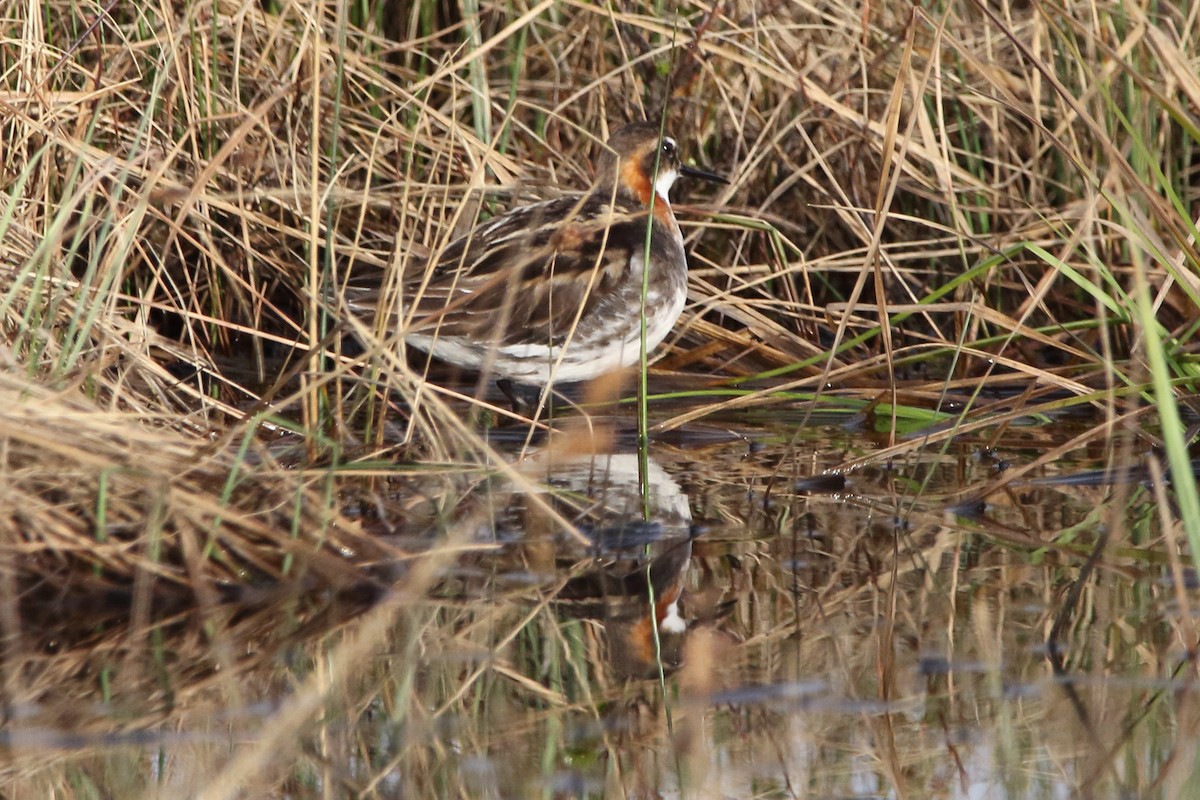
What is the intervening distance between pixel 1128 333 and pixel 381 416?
2691 mm

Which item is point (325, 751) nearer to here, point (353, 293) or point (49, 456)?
point (49, 456)

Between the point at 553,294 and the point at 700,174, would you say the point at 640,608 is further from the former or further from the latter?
the point at 700,174

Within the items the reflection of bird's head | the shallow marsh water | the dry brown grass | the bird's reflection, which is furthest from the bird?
the reflection of bird's head

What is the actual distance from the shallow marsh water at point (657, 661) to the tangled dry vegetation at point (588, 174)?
1.48 ft

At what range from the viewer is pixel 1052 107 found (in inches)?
243

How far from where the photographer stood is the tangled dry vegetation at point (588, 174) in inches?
180

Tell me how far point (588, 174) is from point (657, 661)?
3515 mm

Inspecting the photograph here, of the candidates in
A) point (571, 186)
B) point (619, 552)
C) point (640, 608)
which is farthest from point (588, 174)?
point (640, 608)

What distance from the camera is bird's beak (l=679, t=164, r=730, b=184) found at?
244 inches

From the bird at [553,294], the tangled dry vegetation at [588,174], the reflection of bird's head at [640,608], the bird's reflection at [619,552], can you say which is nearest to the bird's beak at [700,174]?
the tangled dry vegetation at [588,174]

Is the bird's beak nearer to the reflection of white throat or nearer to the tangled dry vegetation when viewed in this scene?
the reflection of white throat

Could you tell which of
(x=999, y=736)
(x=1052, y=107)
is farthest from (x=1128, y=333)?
(x=999, y=736)

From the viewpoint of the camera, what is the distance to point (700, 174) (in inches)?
244

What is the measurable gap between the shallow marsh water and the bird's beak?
2.08m
